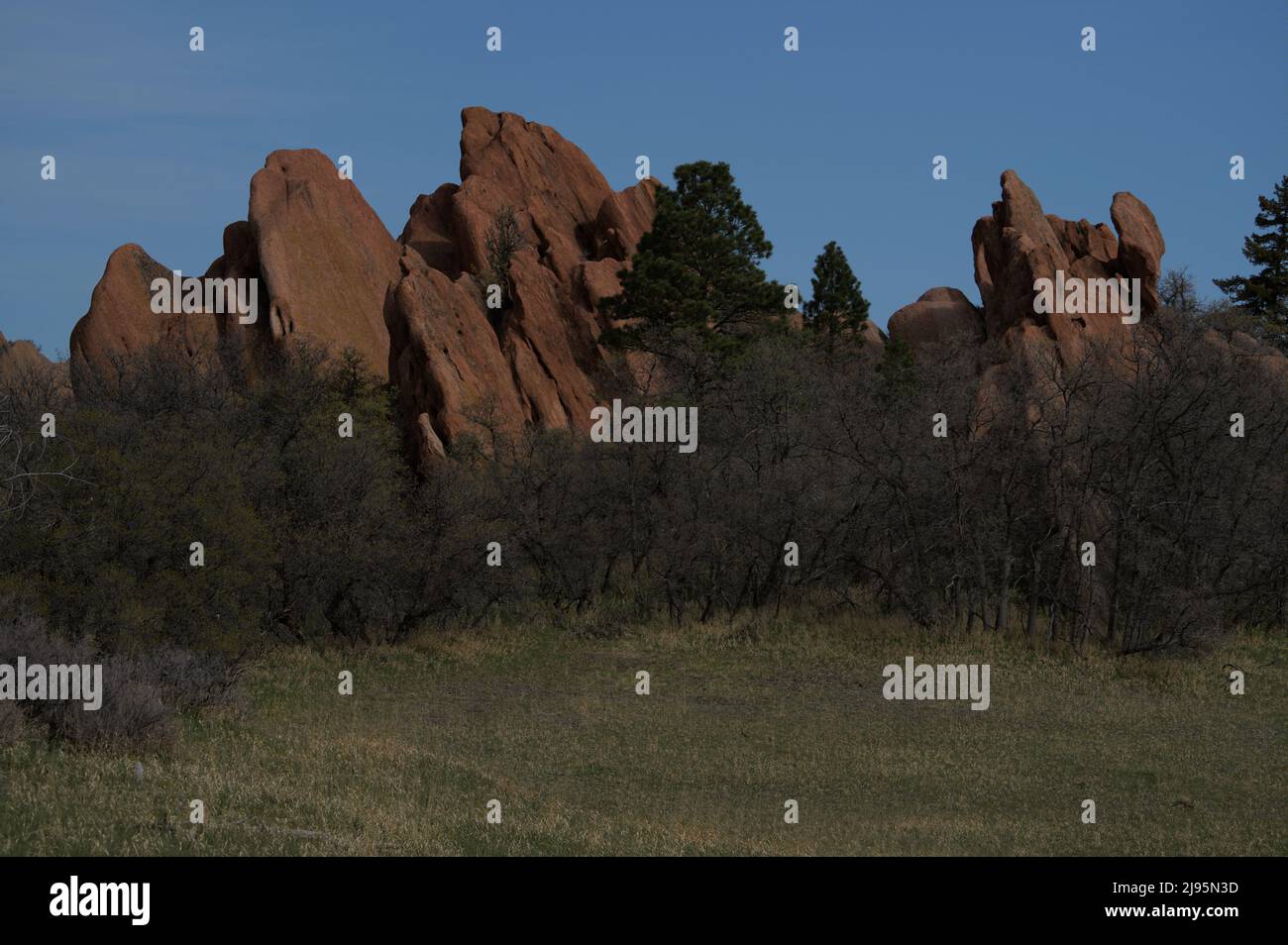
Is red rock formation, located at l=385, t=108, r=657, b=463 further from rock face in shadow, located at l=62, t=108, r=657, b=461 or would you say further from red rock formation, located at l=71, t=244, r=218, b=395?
red rock formation, located at l=71, t=244, r=218, b=395

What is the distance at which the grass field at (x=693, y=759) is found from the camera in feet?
41.8

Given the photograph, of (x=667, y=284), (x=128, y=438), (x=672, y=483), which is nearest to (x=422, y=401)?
(x=667, y=284)

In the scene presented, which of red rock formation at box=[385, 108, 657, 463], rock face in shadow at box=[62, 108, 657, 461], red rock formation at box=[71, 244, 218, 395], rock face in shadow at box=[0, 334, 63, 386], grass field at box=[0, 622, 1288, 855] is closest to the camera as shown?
grass field at box=[0, 622, 1288, 855]

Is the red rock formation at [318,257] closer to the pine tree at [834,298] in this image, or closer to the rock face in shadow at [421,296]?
the rock face in shadow at [421,296]

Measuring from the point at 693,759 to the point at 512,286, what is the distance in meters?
41.6

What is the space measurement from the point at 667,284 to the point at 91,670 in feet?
126

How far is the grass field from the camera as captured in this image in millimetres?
12742

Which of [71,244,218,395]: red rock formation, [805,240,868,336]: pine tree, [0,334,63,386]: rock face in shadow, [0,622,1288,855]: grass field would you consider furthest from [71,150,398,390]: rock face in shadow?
[0,622,1288,855]: grass field

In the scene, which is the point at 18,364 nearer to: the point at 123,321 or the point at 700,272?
the point at 123,321

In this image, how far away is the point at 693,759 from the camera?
19969 mm

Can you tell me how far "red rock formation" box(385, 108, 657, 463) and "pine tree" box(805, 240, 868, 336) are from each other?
33.1ft

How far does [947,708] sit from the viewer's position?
24.2 metres

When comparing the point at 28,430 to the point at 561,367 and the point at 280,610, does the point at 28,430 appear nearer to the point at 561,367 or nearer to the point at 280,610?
the point at 280,610
